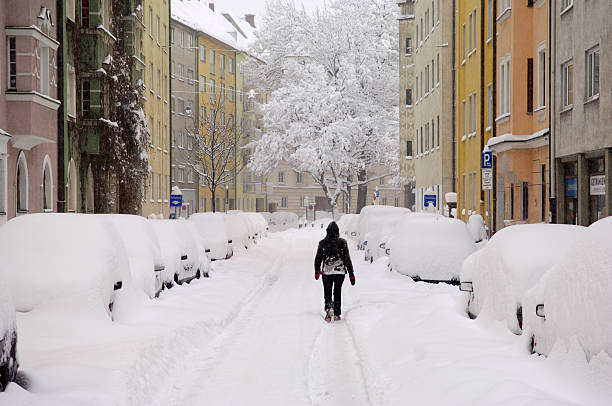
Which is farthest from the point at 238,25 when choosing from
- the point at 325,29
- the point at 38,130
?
the point at 38,130

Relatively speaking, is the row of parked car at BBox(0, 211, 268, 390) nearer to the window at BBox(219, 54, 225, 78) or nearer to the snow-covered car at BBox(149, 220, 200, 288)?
the snow-covered car at BBox(149, 220, 200, 288)

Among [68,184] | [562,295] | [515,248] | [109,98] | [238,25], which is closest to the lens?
[562,295]

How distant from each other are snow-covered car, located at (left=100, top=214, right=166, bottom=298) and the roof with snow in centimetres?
6157

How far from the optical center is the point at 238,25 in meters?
108

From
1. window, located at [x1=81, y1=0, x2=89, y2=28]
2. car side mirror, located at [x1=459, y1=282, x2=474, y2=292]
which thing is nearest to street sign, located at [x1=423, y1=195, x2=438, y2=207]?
window, located at [x1=81, y1=0, x2=89, y2=28]

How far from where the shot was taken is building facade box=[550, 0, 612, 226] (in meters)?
20.5

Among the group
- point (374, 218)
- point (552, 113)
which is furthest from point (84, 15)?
point (552, 113)

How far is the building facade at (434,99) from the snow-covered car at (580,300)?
30.9m

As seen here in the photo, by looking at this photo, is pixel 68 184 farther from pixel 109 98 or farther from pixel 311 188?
pixel 311 188

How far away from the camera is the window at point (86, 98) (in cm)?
3491

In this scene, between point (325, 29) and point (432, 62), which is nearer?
point (432, 62)

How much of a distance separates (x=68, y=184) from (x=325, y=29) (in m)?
34.1

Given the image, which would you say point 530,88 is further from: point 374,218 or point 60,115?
point 60,115

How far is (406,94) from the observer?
5812 cm
